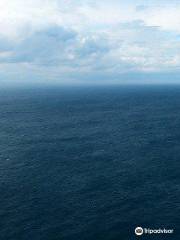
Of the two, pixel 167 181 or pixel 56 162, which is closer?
pixel 167 181

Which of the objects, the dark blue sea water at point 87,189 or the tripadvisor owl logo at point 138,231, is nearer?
the tripadvisor owl logo at point 138,231

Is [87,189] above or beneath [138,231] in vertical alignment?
above

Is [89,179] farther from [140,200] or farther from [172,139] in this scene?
[172,139]

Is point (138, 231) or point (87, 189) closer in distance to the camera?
point (138, 231)

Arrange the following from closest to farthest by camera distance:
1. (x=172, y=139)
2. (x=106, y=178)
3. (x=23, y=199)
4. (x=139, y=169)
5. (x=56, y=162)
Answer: (x=23, y=199) → (x=106, y=178) → (x=139, y=169) → (x=56, y=162) → (x=172, y=139)

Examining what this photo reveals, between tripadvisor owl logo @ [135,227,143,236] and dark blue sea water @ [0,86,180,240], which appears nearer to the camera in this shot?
tripadvisor owl logo @ [135,227,143,236]

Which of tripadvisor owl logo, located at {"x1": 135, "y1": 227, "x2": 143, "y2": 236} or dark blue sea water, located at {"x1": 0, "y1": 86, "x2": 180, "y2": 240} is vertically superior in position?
dark blue sea water, located at {"x1": 0, "y1": 86, "x2": 180, "y2": 240}

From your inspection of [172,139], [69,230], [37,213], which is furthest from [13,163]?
[172,139]

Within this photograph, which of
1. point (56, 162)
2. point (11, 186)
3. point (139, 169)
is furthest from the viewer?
point (56, 162)

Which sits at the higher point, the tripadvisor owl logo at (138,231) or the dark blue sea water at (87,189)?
the dark blue sea water at (87,189)

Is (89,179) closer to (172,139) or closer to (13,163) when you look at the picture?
(13,163)
